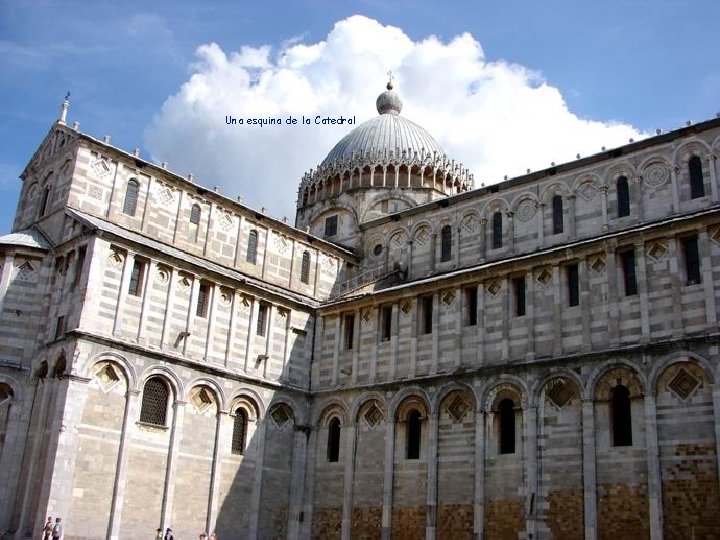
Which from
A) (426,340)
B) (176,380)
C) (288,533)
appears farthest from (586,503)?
(176,380)

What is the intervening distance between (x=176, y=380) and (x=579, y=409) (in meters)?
15.0

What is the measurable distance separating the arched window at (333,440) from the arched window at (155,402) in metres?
7.56

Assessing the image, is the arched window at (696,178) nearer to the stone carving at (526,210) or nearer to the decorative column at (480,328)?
the stone carving at (526,210)

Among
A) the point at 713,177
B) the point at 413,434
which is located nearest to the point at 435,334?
the point at 413,434

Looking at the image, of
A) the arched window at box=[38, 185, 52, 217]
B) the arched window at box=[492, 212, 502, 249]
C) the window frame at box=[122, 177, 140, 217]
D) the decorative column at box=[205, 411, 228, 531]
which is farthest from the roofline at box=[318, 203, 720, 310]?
the arched window at box=[38, 185, 52, 217]

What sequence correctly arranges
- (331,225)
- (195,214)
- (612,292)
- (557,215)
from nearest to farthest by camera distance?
(612,292)
(557,215)
(195,214)
(331,225)

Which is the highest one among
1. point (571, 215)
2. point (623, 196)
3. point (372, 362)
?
point (623, 196)

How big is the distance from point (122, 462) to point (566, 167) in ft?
69.9

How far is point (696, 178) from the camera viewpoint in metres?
31.1

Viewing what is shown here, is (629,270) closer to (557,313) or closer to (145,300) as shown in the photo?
(557,313)

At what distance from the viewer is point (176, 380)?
31.5 meters

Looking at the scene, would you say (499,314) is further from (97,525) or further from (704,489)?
(97,525)

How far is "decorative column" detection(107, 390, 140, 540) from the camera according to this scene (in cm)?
2842

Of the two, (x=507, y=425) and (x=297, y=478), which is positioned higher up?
(x=507, y=425)
